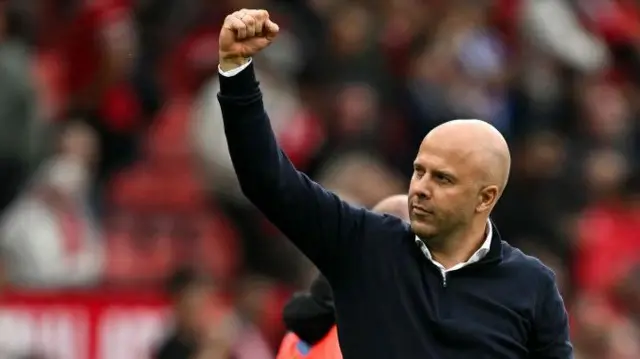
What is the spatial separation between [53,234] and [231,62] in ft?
20.4

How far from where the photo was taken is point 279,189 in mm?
5125

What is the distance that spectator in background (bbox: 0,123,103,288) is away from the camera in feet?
35.8

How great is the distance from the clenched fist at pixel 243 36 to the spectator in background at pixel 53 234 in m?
6.07

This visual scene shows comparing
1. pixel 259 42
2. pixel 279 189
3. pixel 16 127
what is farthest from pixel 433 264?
pixel 16 127

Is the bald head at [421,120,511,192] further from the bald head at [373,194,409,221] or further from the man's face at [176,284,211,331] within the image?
the man's face at [176,284,211,331]

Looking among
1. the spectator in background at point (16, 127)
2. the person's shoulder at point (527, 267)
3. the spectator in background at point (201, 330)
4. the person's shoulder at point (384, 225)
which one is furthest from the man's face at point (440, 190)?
the spectator in background at point (16, 127)

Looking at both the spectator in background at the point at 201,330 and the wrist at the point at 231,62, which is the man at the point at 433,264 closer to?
the wrist at the point at 231,62

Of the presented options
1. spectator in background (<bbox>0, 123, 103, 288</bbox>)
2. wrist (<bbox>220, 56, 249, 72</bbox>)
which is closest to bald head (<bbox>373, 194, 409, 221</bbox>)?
wrist (<bbox>220, 56, 249, 72</bbox>)

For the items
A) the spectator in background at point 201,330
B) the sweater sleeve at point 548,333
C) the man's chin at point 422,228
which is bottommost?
the spectator in background at point 201,330

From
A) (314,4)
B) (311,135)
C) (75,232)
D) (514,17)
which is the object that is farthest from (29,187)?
(514,17)

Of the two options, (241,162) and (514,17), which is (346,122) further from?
(241,162)

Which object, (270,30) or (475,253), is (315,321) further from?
(270,30)

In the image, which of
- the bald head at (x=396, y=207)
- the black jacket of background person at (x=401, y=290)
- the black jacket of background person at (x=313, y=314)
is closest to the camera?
the black jacket of background person at (x=401, y=290)

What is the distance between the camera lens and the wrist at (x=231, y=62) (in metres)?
4.98
